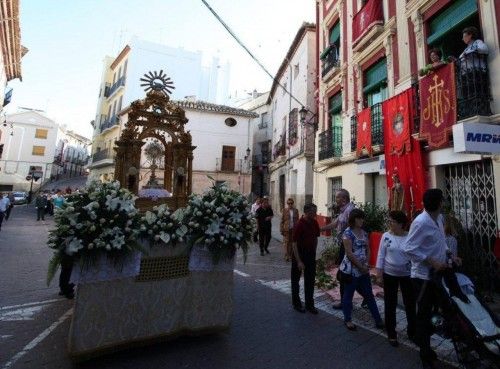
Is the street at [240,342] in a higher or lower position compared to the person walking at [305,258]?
lower

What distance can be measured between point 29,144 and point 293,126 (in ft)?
146

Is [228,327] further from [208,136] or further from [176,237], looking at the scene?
[208,136]

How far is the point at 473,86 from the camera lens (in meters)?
6.00

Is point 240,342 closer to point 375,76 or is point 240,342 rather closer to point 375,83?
point 375,83

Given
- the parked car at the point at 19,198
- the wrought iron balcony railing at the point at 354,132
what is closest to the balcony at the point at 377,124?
the wrought iron balcony railing at the point at 354,132

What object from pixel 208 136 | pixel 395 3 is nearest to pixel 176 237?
pixel 395 3

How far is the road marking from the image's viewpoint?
3977 mm

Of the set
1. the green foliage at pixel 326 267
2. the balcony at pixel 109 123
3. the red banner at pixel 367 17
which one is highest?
the balcony at pixel 109 123

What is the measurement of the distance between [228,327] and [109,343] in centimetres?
130

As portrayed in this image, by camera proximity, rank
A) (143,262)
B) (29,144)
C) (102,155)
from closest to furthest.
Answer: (143,262) → (102,155) → (29,144)

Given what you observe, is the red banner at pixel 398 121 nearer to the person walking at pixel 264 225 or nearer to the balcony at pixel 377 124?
the balcony at pixel 377 124

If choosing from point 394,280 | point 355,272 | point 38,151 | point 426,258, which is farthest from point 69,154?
point 426,258

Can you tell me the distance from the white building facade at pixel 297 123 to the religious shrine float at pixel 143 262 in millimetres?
12171

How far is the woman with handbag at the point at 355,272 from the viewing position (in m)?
3.93
